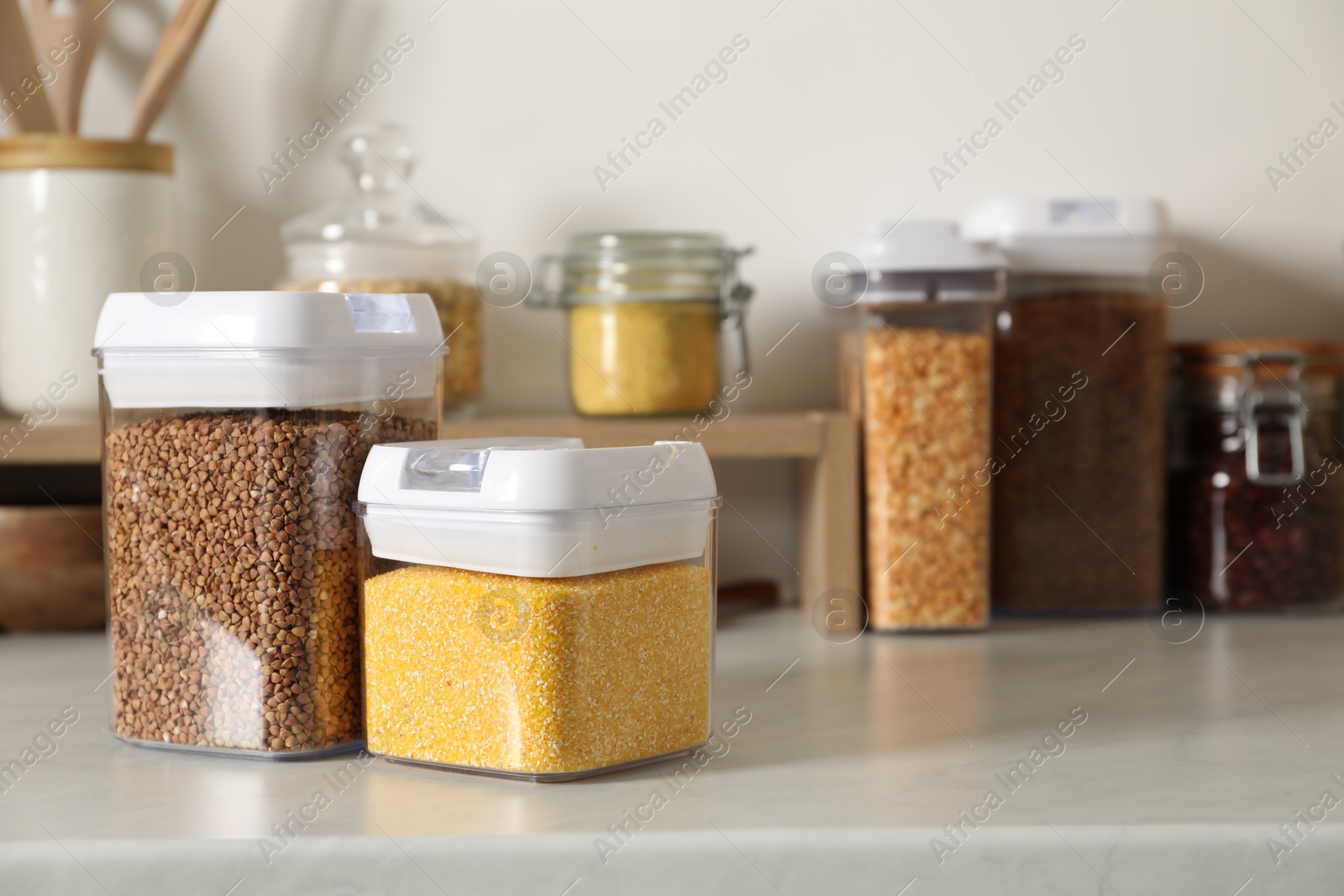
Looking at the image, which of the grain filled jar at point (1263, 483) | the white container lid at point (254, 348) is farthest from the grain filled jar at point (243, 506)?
the grain filled jar at point (1263, 483)

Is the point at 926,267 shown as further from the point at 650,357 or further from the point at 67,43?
the point at 67,43

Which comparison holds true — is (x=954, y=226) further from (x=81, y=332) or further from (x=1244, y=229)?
(x=81, y=332)

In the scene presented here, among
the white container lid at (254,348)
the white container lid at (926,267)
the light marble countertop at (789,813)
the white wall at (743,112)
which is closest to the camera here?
the light marble countertop at (789,813)

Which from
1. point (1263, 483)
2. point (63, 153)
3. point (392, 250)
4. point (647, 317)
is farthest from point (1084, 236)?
point (63, 153)

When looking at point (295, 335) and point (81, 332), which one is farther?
point (81, 332)

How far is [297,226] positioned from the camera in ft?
3.38

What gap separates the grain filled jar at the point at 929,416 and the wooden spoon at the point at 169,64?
1.87 feet

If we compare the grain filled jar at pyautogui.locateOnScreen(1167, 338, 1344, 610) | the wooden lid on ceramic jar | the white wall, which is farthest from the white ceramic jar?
the grain filled jar at pyautogui.locateOnScreen(1167, 338, 1344, 610)

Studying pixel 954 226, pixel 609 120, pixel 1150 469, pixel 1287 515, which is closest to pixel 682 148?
pixel 609 120

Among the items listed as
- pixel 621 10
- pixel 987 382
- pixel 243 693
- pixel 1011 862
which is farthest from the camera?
pixel 621 10

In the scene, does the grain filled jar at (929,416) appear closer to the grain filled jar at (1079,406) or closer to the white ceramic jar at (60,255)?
the grain filled jar at (1079,406)

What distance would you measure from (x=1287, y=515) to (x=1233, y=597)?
78mm

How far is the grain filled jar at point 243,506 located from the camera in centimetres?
60

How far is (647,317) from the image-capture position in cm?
98
